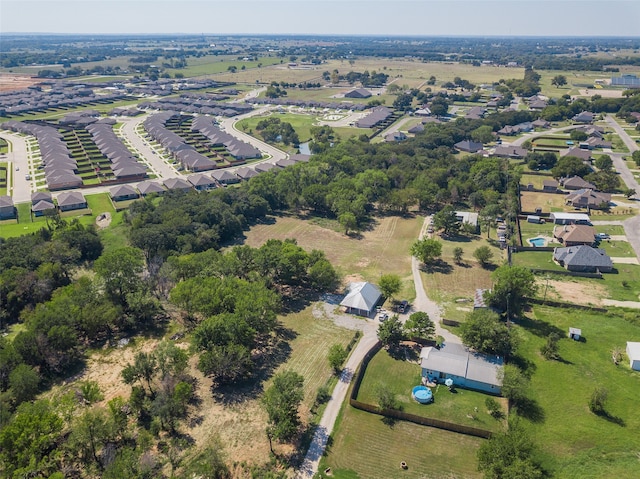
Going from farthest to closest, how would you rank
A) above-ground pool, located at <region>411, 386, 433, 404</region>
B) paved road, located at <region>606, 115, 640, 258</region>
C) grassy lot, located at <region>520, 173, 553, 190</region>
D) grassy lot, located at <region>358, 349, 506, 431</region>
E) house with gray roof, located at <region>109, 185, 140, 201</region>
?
grassy lot, located at <region>520, 173, 553, 190</region> < house with gray roof, located at <region>109, 185, 140, 201</region> < paved road, located at <region>606, 115, 640, 258</region> < above-ground pool, located at <region>411, 386, 433, 404</region> < grassy lot, located at <region>358, 349, 506, 431</region>

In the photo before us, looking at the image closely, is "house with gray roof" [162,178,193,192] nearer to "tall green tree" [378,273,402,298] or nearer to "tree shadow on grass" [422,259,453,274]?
"tall green tree" [378,273,402,298]

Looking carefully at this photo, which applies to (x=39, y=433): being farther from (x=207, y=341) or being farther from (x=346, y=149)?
(x=346, y=149)

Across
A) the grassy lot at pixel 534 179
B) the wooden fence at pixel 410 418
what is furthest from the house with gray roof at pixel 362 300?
the grassy lot at pixel 534 179

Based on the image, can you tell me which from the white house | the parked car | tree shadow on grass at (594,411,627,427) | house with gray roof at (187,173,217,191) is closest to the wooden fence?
tree shadow on grass at (594,411,627,427)

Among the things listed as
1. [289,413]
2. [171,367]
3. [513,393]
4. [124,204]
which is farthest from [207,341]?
[124,204]

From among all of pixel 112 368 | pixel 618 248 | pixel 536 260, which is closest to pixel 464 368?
pixel 536 260

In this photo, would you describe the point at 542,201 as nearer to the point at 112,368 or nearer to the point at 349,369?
the point at 349,369
